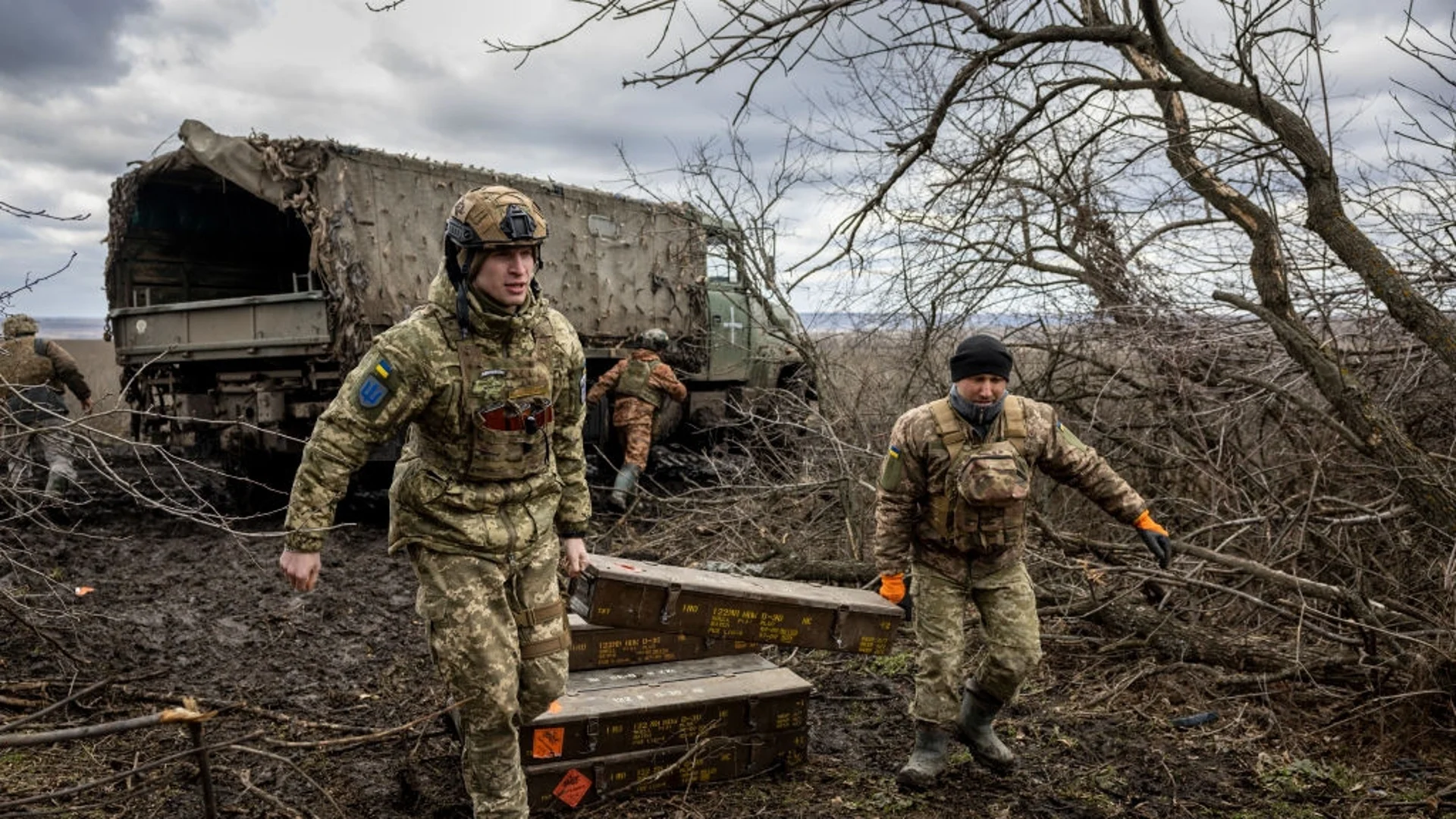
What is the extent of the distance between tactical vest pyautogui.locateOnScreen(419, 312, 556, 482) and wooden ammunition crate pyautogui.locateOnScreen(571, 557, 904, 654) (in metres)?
0.59

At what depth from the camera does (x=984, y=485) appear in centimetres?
381

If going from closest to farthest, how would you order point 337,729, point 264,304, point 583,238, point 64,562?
1. point 337,729
2. point 64,562
3. point 264,304
4. point 583,238

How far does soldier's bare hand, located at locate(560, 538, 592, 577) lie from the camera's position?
3.67 meters

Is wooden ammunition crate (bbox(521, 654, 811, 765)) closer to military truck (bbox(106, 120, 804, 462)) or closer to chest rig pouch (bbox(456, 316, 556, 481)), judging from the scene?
chest rig pouch (bbox(456, 316, 556, 481))

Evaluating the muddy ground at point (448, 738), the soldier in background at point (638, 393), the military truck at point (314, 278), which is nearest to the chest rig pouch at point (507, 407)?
the muddy ground at point (448, 738)

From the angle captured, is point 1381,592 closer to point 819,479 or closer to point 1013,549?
point 1013,549

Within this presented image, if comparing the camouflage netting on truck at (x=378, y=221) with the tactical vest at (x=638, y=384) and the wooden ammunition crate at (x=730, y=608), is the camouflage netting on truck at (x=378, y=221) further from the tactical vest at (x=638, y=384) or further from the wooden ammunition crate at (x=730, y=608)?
the wooden ammunition crate at (x=730, y=608)

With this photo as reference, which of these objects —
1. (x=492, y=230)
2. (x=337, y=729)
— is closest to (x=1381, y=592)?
(x=492, y=230)

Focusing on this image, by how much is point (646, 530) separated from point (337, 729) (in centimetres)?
439

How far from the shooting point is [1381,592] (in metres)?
5.04

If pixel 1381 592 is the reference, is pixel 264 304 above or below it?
above

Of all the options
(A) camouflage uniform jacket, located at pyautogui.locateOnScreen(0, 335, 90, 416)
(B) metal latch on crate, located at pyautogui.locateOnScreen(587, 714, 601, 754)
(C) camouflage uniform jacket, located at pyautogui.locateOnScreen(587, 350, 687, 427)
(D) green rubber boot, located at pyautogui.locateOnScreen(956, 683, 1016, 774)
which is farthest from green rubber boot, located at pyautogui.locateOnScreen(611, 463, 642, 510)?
(B) metal latch on crate, located at pyautogui.locateOnScreen(587, 714, 601, 754)

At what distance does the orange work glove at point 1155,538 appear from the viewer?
3951mm

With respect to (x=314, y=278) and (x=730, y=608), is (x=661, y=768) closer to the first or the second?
(x=730, y=608)
